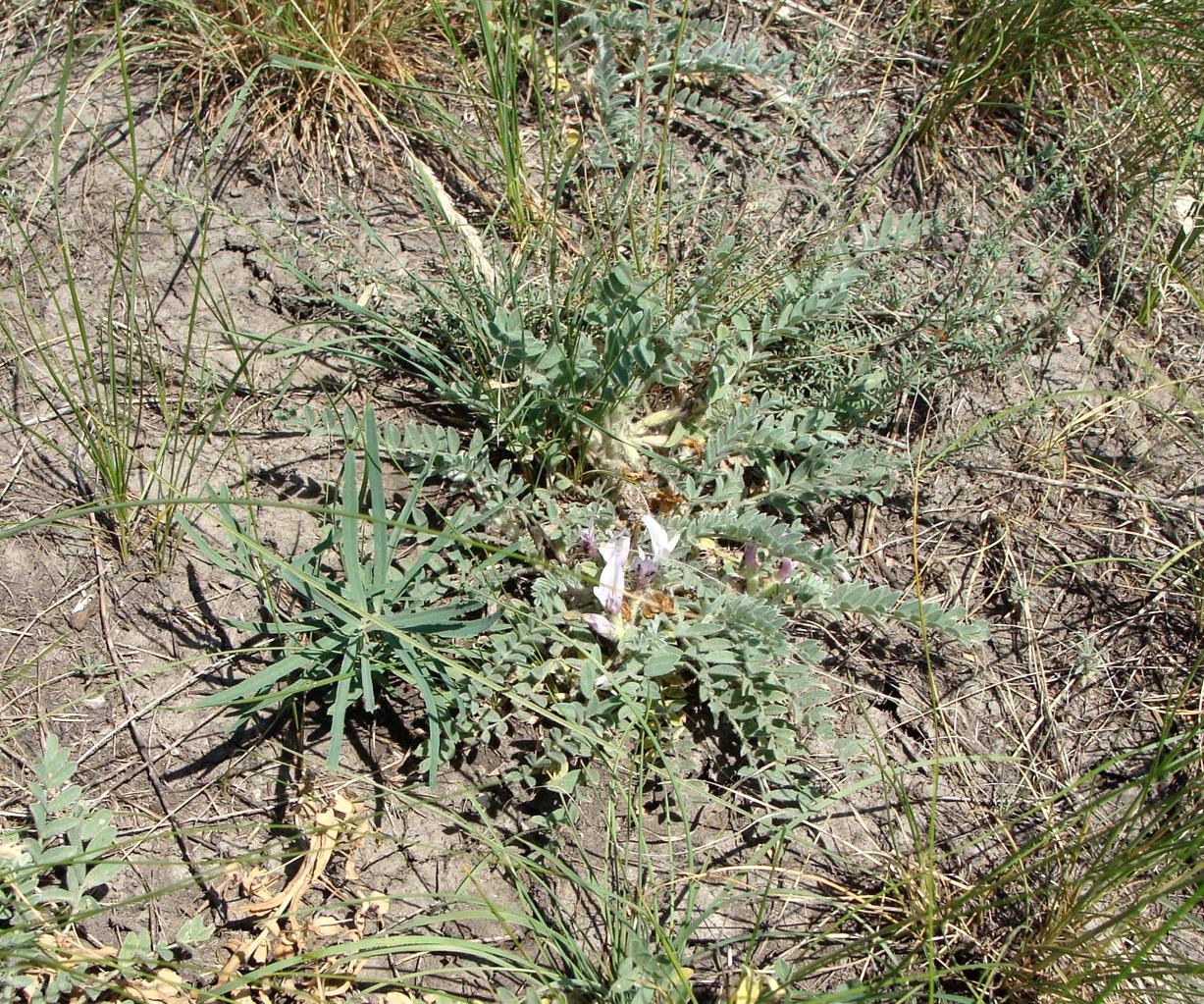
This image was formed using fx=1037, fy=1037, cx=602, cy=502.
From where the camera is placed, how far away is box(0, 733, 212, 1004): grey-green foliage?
1.80 meters

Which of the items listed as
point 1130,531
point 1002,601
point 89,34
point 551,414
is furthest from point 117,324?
point 1130,531

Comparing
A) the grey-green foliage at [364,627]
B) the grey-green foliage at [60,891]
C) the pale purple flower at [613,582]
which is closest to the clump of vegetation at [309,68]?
the grey-green foliage at [364,627]

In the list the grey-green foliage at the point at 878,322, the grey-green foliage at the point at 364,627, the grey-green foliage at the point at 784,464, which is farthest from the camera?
the grey-green foliage at the point at 878,322

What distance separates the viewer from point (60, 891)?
1.90 m

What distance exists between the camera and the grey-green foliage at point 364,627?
198cm

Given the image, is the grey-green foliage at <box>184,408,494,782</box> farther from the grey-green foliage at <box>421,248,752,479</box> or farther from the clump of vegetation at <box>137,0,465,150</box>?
the clump of vegetation at <box>137,0,465,150</box>

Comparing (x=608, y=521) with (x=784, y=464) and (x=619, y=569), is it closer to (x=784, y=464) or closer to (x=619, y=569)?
(x=619, y=569)

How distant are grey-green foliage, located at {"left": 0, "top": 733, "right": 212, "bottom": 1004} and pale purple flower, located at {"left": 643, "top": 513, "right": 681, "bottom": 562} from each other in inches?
45.3

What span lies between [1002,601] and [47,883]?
2.19m

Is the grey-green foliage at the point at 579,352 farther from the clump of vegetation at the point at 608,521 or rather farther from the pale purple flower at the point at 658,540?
the pale purple flower at the point at 658,540

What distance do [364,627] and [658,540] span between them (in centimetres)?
66

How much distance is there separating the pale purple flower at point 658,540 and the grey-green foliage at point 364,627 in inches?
15.1

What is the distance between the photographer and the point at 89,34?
9.62 feet

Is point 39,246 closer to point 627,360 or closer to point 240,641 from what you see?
point 240,641
